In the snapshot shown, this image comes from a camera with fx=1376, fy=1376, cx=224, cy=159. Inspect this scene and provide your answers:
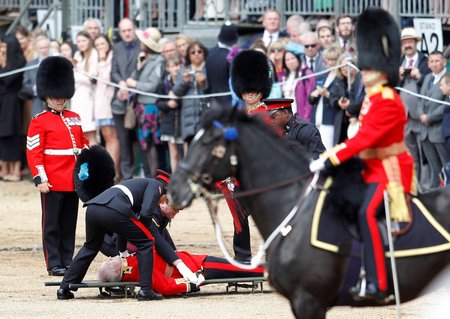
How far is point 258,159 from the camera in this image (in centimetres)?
833

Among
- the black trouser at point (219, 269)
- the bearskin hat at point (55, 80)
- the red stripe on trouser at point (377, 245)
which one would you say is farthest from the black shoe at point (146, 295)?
the red stripe on trouser at point (377, 245)

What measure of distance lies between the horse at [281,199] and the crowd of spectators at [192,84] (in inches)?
298

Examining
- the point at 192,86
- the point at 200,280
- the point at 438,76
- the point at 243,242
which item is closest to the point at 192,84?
the point at 192,86

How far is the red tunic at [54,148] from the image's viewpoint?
489 inches

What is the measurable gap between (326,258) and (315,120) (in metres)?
8.88

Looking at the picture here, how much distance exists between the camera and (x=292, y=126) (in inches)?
444

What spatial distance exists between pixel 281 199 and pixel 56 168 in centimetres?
447

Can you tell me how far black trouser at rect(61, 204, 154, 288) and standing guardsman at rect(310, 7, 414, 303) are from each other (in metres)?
2.87

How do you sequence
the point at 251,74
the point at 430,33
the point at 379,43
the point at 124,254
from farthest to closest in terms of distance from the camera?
the point at 430,33 < the point at 251,74 < the point at 124,254 < the point at 379,43

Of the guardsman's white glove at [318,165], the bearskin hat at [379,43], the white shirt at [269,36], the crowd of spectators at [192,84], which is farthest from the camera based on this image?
the white shirt at [269,36]

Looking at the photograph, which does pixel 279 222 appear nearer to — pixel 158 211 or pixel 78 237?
pixel 158 211

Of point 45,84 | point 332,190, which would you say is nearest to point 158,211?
point 45,84

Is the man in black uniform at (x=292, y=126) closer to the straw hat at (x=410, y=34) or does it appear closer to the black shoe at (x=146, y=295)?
the black shoe at (x=146, y=295)

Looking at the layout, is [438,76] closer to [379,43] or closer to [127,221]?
[127,221]
